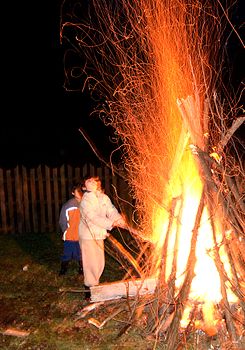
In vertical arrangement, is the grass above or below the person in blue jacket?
below

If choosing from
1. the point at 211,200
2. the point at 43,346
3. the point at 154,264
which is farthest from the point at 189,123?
the point at 43,346

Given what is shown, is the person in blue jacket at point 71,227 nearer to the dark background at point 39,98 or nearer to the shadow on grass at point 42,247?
the shadow on grass at point 42,247

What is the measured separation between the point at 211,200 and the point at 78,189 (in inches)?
116

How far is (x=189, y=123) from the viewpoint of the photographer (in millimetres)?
4586

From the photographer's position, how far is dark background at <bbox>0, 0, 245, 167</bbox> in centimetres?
1822

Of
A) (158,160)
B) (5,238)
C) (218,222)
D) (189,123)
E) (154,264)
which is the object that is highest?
(189,123)

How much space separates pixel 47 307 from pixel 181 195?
2444 millimetres

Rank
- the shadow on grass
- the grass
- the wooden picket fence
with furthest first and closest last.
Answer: the wooden picket fence
the shadow on grass
the grass

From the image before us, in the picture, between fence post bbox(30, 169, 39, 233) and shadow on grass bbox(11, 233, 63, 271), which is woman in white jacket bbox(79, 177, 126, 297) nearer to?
shadow on grass bbox(11, 233, 63, 271)

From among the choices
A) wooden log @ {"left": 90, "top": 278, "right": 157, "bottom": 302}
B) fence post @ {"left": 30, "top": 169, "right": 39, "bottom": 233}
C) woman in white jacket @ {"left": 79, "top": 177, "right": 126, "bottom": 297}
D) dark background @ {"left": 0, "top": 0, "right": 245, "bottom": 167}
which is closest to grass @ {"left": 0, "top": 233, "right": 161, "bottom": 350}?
wooden log @ {"left": 90, "top": 278, "right": 157, "bottom": 302}

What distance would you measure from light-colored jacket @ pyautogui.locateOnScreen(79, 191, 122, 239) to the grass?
3.05 ft

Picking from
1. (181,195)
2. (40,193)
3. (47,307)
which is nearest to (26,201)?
(40,193)

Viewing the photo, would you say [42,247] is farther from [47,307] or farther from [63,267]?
[47,307]

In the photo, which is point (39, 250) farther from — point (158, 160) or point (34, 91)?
point (34, 91)
